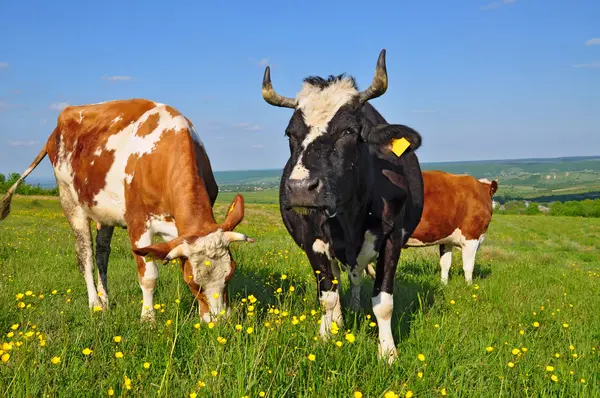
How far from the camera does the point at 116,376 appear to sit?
126 inches

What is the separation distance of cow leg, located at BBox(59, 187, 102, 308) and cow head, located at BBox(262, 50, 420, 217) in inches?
158

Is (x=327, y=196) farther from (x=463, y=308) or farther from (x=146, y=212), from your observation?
(x=463, y=308)

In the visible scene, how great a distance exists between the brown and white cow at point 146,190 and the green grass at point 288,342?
43cm

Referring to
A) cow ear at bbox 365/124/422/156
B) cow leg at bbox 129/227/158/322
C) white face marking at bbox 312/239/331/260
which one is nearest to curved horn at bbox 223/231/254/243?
white face marking at bbox 312/239/331/260

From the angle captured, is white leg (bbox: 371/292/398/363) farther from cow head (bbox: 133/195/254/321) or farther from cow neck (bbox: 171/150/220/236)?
cow neck (bbox: 171/150/220/236)

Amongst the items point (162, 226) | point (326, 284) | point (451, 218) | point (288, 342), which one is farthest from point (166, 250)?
point (451, 218)

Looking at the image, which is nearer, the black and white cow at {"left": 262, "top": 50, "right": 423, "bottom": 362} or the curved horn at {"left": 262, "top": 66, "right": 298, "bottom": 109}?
the black and white cow at {"left": 262, "top": 50, "right": 423, "bottom": 362}

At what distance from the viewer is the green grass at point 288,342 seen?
309 centimetres

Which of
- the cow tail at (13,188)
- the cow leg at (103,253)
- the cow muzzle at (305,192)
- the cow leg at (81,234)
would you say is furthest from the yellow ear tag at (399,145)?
the cow tail at (13,188)

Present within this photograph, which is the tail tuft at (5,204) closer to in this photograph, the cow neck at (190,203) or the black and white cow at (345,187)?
the cow neck at (190,203)

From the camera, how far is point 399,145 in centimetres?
→ 441

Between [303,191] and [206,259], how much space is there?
1494 mm

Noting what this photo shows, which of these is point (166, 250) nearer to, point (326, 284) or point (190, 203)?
point (190, 203)

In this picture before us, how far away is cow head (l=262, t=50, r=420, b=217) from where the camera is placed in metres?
3.65
